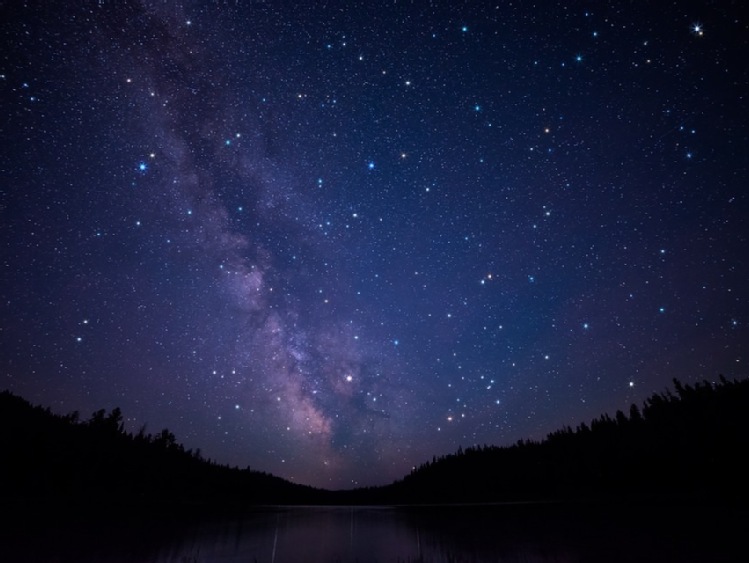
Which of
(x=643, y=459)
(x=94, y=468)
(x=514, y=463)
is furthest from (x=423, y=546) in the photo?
(x=514, y=463)

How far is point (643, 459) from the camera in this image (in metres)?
69.9

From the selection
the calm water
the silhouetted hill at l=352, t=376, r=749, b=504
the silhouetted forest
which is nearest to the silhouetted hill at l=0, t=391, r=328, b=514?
the silhouetted forest

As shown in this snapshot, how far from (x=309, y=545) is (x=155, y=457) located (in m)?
104

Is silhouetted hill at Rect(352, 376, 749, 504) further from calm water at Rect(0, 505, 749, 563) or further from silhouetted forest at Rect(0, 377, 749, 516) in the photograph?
calm water at Rect(0, 505, 749, 563)

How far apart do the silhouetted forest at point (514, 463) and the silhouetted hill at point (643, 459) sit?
219mm

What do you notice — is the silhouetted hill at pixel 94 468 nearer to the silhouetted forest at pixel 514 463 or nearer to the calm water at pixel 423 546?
the silhouetted forest at pixel 514 463

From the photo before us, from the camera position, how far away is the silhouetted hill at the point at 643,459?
2226 inches

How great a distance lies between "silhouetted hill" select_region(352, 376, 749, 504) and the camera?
56531 mm

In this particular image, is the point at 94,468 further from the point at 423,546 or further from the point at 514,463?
the point at 514,463

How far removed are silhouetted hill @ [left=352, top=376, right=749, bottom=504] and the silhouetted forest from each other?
0.22 meters

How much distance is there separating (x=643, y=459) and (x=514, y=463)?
4494 cm

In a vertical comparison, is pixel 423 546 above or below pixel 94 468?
below

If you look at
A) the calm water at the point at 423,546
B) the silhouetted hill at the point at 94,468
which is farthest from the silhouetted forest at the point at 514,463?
the calm water at the point at 423,546

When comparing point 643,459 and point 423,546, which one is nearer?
point 423,546
